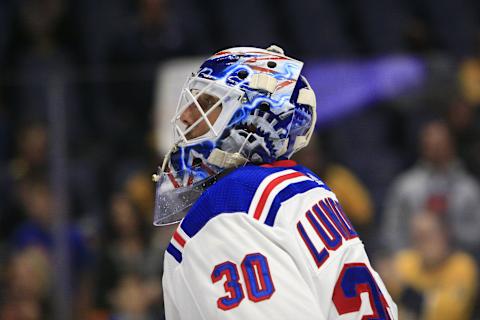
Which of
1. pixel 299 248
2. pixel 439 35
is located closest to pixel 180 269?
pixel 299 248

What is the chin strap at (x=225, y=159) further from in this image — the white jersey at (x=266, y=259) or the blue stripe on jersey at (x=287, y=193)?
the blue stripe on jersey at (x=287, y=193)

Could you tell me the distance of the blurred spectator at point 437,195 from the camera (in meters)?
5.82

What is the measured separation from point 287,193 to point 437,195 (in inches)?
134

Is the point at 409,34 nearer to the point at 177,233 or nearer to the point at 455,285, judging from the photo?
the point at 455,285

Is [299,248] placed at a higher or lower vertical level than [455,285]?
higher

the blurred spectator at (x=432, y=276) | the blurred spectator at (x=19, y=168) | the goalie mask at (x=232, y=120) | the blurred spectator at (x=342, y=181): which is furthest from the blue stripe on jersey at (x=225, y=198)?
the blurred spectator at (x=19, y=168)

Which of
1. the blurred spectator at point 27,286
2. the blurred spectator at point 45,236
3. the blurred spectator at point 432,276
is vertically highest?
the blurred spectator at point 432,276

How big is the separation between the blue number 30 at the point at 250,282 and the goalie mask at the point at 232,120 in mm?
362

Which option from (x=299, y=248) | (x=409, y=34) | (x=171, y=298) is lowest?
(x=409, y=34)

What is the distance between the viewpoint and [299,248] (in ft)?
8.32

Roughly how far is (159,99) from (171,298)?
3.70 metres

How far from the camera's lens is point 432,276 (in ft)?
18.6

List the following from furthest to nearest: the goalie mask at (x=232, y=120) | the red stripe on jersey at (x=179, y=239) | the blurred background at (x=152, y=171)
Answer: the blurred background at (x=152, y=171) → the goalie mask at (x=232, y=120) → the red stripe on jersey at (x=179, y=239)

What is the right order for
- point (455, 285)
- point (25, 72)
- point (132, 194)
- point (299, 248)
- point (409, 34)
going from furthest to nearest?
1. point (409, 34)
2. point (25, 72)
3. point (132, 194)
4. point (455, 285)
5. point (299, 248)
